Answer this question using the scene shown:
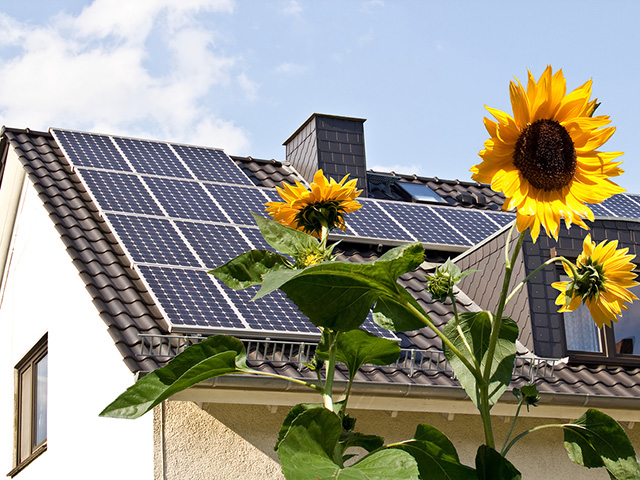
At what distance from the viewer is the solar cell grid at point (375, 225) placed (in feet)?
37.3

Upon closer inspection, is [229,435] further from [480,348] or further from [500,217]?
[500,217]

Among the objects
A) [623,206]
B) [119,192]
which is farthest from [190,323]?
[623,206]

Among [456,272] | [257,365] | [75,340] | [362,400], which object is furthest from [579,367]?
[456,272]

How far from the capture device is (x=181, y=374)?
7.16 feet

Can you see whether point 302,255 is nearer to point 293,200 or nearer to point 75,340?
point 293,200

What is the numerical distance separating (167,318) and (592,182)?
5850 millimetres

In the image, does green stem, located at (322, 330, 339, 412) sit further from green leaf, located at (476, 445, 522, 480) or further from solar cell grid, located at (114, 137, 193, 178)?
solar cell grid, located at (114, 137, 193, 178)

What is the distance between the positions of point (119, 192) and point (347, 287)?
348 inches

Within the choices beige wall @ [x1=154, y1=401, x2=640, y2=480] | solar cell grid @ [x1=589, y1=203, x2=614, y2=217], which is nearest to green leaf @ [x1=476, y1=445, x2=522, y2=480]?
beige wall @ [x1=154, y1=401, x2=640, y2=480]

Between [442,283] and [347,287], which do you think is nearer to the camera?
[347,287]

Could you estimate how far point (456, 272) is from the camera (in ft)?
8.39

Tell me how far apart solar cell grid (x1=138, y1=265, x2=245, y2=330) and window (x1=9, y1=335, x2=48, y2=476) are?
2865 mm

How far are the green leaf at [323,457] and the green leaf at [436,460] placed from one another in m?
0.16

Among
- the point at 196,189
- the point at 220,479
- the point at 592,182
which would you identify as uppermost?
the point at 196,189
